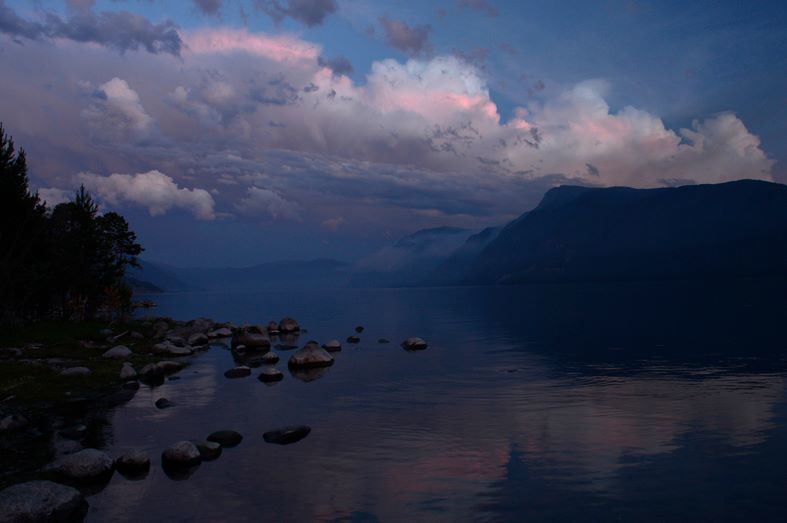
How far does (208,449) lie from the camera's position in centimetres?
2120

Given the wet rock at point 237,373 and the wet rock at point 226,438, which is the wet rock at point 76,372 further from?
the wet rock at point 226,438

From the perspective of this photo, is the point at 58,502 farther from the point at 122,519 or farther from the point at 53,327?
the point at 53,327

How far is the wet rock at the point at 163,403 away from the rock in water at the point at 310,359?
1487 cm

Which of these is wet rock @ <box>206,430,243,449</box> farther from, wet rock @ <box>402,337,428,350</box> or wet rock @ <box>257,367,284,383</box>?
wet rock @ <box>402,337,428,350</box>

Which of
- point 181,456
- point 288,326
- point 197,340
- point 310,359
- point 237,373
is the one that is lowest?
point 288,326

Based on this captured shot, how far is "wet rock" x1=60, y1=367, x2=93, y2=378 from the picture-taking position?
116 feet

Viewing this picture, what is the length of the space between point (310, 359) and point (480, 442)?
85.6 ft

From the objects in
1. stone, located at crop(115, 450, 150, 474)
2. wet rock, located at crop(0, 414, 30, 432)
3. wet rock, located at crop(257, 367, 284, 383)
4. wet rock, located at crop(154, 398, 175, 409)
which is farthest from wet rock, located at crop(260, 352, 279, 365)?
stone, located at crop(115, 450, 150, 474)

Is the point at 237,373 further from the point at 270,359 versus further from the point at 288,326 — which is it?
the point at 288,326

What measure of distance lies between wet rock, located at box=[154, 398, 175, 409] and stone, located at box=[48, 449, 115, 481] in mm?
10804

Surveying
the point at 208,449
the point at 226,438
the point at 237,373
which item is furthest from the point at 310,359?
the point at 208,449

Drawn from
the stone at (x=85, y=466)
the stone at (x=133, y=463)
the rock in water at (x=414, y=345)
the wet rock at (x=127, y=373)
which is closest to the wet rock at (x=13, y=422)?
the stone at (x=85, y=466)

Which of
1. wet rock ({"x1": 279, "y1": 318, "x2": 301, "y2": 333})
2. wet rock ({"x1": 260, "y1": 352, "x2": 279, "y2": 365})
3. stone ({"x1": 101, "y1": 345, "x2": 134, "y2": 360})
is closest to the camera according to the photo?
stone ({"x1": 101, "y1": 345, "x2": 134, "y2": 360})

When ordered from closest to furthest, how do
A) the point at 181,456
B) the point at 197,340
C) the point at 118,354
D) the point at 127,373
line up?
the point at 181,456
the point at 127,373
the point at 118,354
the point at 197,340
